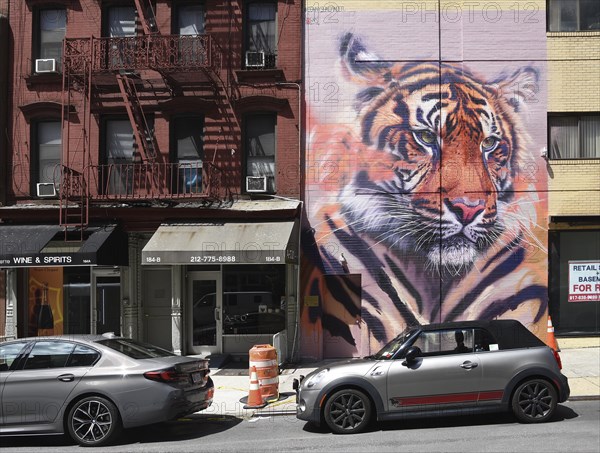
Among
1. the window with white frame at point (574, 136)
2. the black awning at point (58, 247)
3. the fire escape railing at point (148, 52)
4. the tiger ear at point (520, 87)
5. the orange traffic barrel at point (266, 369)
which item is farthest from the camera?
the window with white frame at point (574, 136)

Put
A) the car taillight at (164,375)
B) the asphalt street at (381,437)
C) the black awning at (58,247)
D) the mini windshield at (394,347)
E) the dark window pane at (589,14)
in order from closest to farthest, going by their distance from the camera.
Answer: the asphalt street at (381,437), the car taillight at (164,375), the mini windshield at (394,347), the black awning at (58,247), the dark window pane at (589,14)

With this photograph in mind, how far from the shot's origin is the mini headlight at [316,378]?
338 inches

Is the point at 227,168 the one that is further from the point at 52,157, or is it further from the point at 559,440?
the point at 559,440

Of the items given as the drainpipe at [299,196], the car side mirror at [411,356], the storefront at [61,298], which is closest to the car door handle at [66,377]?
the car side mirror at [411,356]

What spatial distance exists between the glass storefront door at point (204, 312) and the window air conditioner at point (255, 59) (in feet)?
17.8

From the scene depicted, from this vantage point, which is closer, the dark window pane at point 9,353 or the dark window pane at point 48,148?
A: the dark window pane at point 9,353

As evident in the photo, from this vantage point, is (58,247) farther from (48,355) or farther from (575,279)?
(575,279)

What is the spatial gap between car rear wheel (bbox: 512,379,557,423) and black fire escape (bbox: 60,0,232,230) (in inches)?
344

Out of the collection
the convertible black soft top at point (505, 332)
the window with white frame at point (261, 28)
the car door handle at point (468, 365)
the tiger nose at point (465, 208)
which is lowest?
the car door handle at point (468, 365)

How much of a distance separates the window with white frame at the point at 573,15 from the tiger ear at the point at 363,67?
446 centimetres

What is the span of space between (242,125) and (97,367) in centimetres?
860

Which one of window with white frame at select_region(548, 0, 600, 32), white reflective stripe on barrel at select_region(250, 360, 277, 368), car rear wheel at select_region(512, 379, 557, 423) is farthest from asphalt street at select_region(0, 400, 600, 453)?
window with white frame at select_region(548, 0, 600, 32)

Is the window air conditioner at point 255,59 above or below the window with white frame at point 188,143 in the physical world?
above

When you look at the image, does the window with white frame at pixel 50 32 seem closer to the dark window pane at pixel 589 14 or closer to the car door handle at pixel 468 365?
the car door handle at pixel 468 365
